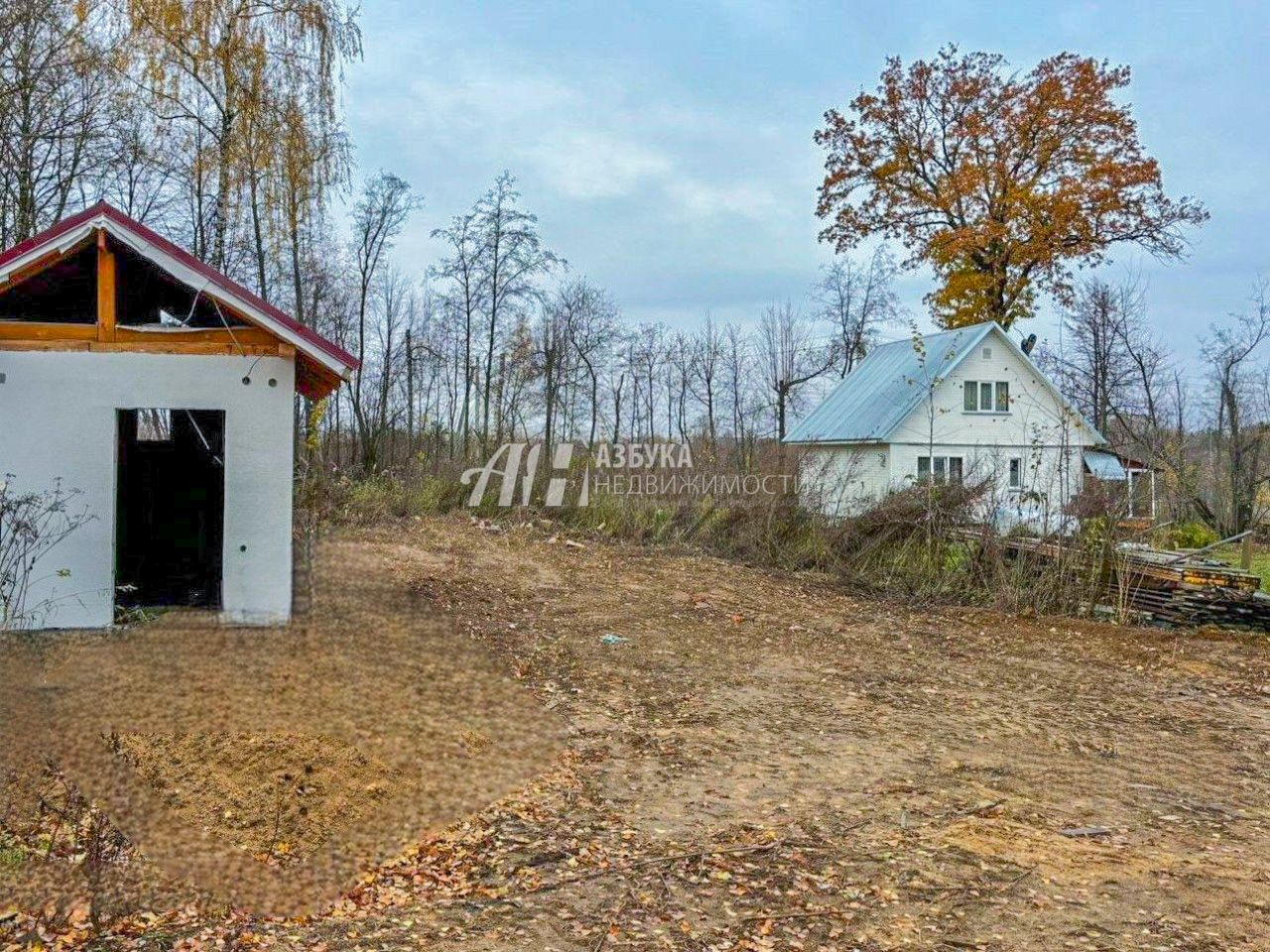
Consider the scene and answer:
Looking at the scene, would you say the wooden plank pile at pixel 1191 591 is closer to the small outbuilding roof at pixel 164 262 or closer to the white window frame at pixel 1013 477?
the white window frame at pixel 1013 477

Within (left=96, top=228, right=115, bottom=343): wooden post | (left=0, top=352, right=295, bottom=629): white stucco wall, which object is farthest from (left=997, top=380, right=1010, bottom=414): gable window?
(left=96, top=228, right=115, bottom=343): wooden post

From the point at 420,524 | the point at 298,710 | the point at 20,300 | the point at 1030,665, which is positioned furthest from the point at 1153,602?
the point at 20,300

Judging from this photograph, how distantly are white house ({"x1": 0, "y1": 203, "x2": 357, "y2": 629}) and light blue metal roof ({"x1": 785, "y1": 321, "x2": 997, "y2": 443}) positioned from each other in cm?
1625

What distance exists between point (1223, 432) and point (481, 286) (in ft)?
66.8

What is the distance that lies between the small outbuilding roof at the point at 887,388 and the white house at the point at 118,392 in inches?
660

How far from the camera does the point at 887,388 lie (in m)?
26.5

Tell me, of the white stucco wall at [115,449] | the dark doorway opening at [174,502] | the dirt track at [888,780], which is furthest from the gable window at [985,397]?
the white stucco wall at [115,449]

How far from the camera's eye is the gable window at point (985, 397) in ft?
Result: 84.7

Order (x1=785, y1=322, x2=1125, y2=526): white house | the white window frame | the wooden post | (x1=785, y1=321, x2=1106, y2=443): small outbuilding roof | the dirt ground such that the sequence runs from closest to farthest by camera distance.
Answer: the dirt ground
the wooden post
the white window frame
(x1=785, y1=322, x2=1125, y2=526): white house
(x1=785, y1=321, x2=1106, y2=443): small outbuilding roof

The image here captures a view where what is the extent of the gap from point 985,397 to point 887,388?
2.59 m

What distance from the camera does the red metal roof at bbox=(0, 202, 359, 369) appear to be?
8.13 meters

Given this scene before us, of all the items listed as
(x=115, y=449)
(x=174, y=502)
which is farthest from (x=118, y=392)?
(x=174, y=502)

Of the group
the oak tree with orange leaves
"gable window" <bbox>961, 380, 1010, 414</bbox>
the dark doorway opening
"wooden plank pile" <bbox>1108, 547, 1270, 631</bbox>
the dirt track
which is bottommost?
the dirt track

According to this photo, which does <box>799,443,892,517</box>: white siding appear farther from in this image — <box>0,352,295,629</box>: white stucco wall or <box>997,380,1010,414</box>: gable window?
<box>997,380,1010,414</box>: gable window
